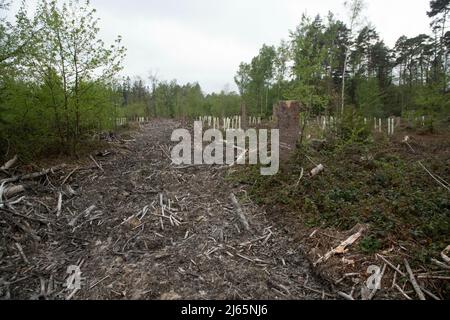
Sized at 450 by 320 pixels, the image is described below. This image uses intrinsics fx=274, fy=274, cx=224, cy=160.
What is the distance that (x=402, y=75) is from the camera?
3794cm

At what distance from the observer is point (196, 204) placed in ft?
23.3

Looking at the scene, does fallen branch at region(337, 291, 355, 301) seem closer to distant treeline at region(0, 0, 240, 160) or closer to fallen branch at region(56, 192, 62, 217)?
fallen branch at region(56, 192, 62, 217)

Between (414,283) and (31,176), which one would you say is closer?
(414,283)

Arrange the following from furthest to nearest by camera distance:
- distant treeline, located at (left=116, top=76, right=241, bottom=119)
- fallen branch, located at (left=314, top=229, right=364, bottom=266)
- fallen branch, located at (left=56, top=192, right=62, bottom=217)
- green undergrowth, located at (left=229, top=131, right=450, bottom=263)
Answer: distant treeline, located at (left=116, top=76, right=241, bottom=119) < fallen branch, located at (left=56, top=192, right=62, bottom=217) < green undergrowth, located at (left=229, top=131, right=450, bottom=263) < fallen branch, located at (left=314, top=229, right=364, bottom=266)

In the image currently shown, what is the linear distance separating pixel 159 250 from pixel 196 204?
7.38ft

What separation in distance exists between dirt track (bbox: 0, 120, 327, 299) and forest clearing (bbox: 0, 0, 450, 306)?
28 millimetres

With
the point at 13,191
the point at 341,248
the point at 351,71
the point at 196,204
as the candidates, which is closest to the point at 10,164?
the point at 13,191

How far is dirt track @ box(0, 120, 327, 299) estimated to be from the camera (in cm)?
396

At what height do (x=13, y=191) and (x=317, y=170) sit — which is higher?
(x=317, y=170)

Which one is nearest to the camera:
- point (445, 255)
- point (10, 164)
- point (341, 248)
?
point (445, 255)

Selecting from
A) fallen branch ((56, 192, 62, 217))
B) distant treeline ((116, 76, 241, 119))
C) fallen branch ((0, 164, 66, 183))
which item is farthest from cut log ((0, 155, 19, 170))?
distant treeline ((116, 76, 241, 119))

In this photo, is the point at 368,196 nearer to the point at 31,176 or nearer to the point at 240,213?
the point at 240,213

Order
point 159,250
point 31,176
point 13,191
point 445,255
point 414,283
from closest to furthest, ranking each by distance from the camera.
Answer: point 414,283
point 445,255
point 159,250
point 13,191
point 31,176

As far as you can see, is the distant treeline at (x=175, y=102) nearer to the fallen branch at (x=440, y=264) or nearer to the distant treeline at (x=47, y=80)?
the distant treeline at (x=47, y=80)
